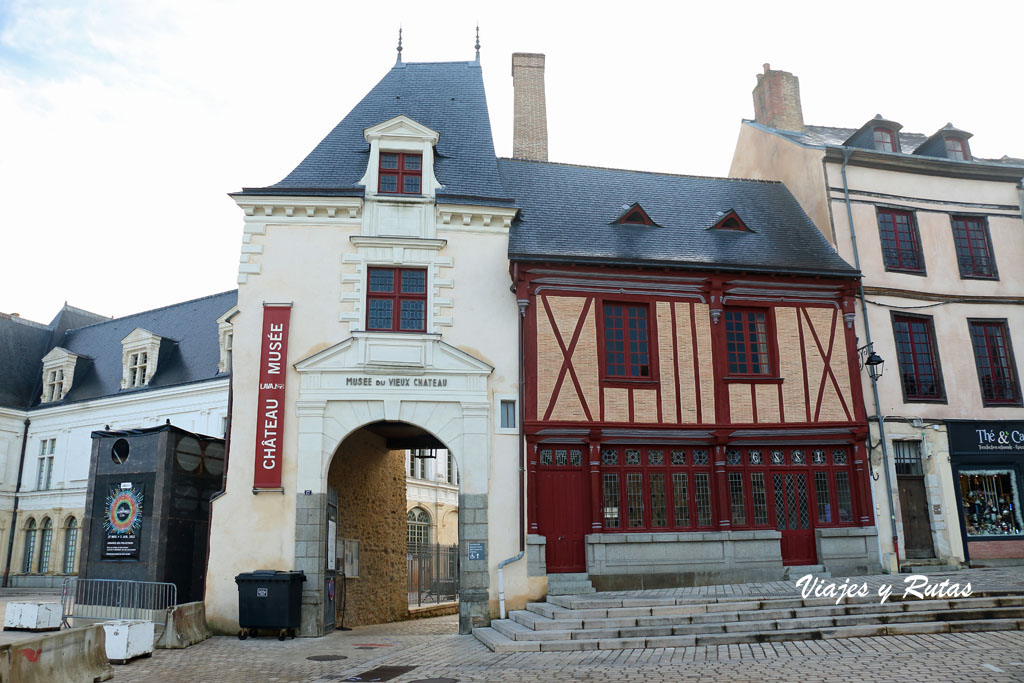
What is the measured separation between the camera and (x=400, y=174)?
14.9 m

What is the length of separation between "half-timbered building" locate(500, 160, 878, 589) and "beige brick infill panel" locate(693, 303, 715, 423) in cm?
3

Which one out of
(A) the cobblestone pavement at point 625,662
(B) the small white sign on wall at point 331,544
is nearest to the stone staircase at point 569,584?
(A) the cobblestone pavement at point 625,662

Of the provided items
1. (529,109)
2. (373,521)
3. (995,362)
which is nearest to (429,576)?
(373,521)

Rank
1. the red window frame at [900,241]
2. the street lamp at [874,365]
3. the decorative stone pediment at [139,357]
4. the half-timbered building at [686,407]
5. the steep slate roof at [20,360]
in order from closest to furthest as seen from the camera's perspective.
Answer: the half-timbered building at [686,407]
the street lamp at [874,365]
the red window frame at [900,241]
the decorative stone pediment at [139,357]
the steep slate roof at [20,360]

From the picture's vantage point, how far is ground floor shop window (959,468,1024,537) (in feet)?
50.1

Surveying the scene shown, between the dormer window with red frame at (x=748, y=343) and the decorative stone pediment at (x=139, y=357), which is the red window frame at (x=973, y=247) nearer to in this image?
the dormer window with red frame at (x=748, y=343)

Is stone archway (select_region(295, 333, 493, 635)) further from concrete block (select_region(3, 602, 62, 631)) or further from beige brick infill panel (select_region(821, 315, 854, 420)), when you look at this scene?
beige brick infill panel (select_region(821, 315, 854, 420))

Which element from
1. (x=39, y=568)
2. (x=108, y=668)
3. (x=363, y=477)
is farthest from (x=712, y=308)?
(x=39, y=568)

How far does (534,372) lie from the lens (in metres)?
13.9

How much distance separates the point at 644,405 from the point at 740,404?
1.87 m

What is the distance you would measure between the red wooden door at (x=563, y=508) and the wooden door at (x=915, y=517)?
6.42m

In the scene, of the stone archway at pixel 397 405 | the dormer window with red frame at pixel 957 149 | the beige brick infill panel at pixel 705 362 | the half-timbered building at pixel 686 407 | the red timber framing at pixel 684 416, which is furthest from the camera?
the dormer window with red frame at pixel 957 149

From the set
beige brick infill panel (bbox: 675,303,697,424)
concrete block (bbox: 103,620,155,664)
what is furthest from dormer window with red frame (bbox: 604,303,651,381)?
concrete block (bbox: 103,620,155,664)

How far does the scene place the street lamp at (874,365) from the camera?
1448cm
